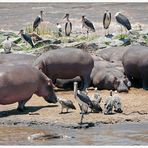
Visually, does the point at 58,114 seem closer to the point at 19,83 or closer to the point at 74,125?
the point at 19,83

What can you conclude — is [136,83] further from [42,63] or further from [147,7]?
[147,7]

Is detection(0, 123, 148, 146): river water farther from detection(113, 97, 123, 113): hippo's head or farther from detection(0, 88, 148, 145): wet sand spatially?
detection(113, 97, 123, 113): hippo's head

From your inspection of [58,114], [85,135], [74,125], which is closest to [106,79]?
[58,114]

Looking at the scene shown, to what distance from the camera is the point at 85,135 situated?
1338 centimetres

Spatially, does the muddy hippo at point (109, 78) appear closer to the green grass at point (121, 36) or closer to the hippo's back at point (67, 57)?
the hippo's back at point (67, 57)

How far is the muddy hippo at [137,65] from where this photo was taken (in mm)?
19078

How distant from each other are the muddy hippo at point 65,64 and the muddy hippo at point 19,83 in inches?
97.1

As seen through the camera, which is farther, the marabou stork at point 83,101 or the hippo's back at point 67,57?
the hippo's back at point 67,57

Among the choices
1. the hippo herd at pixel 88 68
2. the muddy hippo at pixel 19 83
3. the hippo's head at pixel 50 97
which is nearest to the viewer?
the muddy hippo at pixel 19 83

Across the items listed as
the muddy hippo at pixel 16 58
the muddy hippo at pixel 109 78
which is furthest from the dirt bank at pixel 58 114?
the muddy hippo at pixel 16 58

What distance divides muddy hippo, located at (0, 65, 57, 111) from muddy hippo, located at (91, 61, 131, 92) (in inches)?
102

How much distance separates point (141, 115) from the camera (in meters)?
15.2

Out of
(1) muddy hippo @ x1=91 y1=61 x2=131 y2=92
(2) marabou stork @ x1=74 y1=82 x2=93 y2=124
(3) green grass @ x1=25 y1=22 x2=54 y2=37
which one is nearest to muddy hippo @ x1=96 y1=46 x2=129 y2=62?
(1) muddy hippo @ x1=91 y1=61 x2=131 y2=92

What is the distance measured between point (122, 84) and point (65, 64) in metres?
1.51
